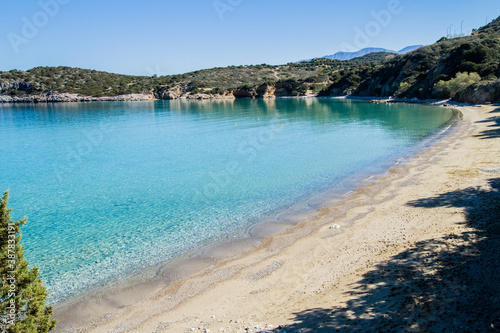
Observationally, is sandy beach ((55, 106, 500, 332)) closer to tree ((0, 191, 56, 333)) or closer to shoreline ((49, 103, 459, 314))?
shoreline ((49, 103, 459, 314))

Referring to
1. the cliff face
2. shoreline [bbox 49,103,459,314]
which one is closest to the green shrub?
the cliff face

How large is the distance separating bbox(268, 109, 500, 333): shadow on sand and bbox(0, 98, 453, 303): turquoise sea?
18.7ft

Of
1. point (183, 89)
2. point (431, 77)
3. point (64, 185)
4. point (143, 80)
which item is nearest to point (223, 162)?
point (64, 185)

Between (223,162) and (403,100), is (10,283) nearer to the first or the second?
(223,162)

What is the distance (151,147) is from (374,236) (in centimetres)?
2453

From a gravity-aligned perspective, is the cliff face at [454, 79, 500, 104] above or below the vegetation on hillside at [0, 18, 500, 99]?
below

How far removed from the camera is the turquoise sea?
34.3 ft

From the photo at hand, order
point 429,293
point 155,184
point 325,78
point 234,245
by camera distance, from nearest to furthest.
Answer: point 429,293 → point 234,245 → point 155,184 → point 325,78

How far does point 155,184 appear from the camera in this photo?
17750 millimetres

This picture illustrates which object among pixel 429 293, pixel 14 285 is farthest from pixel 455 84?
pixel 14 285

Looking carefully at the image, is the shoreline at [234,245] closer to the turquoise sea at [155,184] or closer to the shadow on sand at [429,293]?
the turquoise sea at [155,184]

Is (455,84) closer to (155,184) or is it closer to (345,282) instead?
(155,184)

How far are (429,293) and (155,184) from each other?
580 inches

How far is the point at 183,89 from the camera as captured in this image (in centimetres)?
13625
